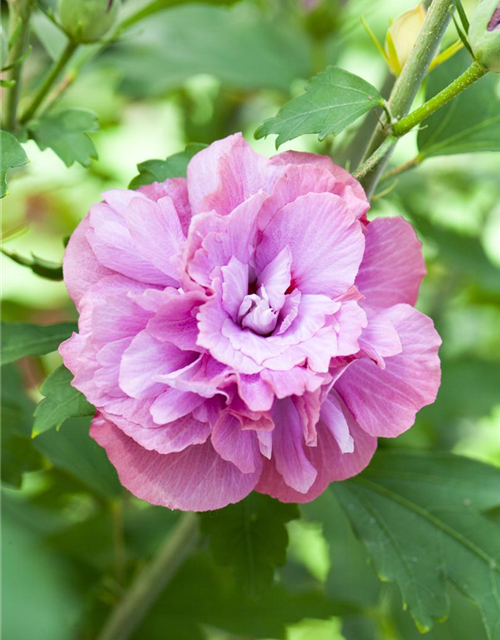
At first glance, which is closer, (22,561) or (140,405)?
(140,405)

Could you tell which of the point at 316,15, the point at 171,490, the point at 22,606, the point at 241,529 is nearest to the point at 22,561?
the point at 22,606

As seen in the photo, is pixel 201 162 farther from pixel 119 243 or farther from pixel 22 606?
pixel 22 606

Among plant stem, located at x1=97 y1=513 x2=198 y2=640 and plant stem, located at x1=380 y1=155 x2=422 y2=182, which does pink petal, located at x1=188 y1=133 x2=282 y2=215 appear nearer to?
plant stem, located at x1=380 y1=155 x2=422 y2=182

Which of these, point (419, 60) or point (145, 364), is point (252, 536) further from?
point (419, 60)

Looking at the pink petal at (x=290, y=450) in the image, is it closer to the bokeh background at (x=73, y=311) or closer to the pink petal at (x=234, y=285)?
the pink petal at (x=234, y=285)

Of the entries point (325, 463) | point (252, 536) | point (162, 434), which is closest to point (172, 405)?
point (162, 434)

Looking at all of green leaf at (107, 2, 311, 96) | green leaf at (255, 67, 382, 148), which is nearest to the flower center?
green leaf at (255, 67, 382, 148)
